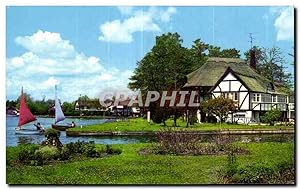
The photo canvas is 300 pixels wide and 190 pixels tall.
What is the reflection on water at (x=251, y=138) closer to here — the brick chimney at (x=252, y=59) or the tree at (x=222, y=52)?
the brick chimney at (x=252, y=59)

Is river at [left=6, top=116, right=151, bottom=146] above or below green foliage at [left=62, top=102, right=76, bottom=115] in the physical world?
below

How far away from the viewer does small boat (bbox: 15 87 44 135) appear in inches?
388

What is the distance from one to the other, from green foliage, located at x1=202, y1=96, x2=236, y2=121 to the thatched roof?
A: 0.26 metres

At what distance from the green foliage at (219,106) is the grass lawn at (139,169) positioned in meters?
0.70

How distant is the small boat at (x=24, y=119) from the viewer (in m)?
9.87

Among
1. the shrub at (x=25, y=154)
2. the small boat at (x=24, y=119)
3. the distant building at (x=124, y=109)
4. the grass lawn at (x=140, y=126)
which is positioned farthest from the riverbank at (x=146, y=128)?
the shrub at (x=25, y=154)

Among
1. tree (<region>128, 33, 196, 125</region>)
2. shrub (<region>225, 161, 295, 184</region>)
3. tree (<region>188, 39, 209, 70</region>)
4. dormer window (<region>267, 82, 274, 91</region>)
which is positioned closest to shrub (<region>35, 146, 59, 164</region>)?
tree (<region>128, 33, 196, 125</region>)

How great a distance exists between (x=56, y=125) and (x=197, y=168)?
2.29 meters

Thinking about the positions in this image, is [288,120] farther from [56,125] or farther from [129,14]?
[56,125]

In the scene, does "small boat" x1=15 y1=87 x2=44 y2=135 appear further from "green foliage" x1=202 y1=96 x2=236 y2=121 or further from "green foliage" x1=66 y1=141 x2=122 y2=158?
"green foliage" x1=202 y1=96 x2=236 y2=121

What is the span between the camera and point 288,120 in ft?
32.1

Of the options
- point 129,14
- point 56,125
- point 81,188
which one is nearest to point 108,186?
point 81,188

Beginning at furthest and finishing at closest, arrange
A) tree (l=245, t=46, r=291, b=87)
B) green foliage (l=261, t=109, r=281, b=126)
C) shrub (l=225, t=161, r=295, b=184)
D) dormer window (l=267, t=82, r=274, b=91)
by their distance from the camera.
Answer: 1. dormer window (l=267, t=82, r=274, b=91)
2. green foliage (l=261, t=109, r=281, b=126)
3. tree (l=245, t=46, r=291, b=87)
4. shrub (l=225, t=161, r=295, b=184)

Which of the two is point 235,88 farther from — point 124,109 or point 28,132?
point 28,132
